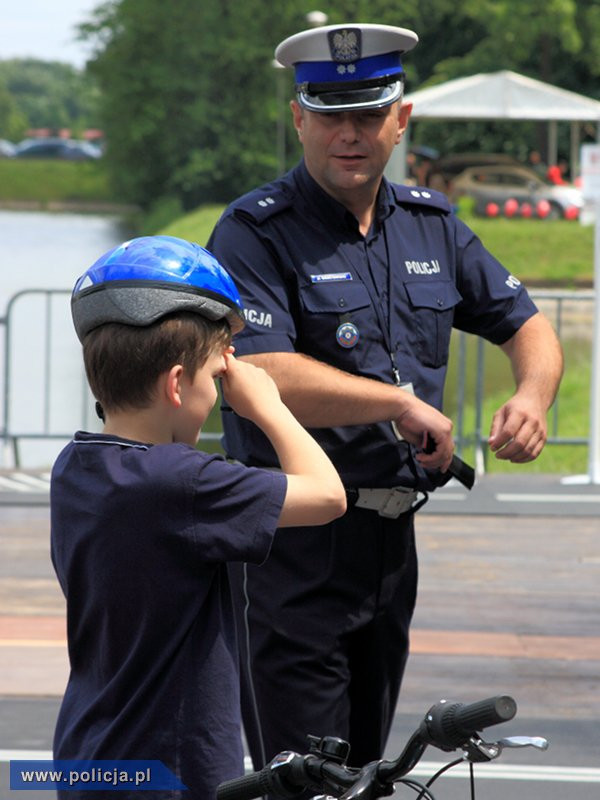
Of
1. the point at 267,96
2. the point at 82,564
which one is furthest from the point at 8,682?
the point at 267,96

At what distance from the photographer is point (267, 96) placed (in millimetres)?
50625

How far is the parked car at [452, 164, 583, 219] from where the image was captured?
33.6 m

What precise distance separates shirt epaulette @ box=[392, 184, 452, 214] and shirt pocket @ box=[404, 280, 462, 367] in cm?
21

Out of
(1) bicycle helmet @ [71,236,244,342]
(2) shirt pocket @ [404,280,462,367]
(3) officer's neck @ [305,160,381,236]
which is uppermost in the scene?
(1) bicycle helmet @ [71,236,244,342]

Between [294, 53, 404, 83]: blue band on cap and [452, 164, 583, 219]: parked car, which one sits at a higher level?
[294, 53, 404, 83]: blue band on cap

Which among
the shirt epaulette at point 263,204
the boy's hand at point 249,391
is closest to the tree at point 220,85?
the shirt epaulette at point 263,204

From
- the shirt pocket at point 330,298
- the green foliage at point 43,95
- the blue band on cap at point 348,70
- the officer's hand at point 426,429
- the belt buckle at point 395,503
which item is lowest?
the green foliage at point 43,95

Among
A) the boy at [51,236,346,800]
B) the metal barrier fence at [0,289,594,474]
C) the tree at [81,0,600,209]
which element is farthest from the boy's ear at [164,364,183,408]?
the tree at [81,0,600,209]

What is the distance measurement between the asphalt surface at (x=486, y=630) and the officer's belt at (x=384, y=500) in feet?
5.33

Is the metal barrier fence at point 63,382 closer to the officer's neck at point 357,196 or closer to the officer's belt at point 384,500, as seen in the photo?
the officer's neck at point 357,196

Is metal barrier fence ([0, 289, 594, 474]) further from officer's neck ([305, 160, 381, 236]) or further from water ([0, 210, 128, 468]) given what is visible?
officer's neck ([305, 160, 381, 236])

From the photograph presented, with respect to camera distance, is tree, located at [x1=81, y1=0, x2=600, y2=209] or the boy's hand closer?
the boy's hand

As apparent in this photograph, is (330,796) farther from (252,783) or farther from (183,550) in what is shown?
(183,550)

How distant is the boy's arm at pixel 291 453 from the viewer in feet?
7.99
